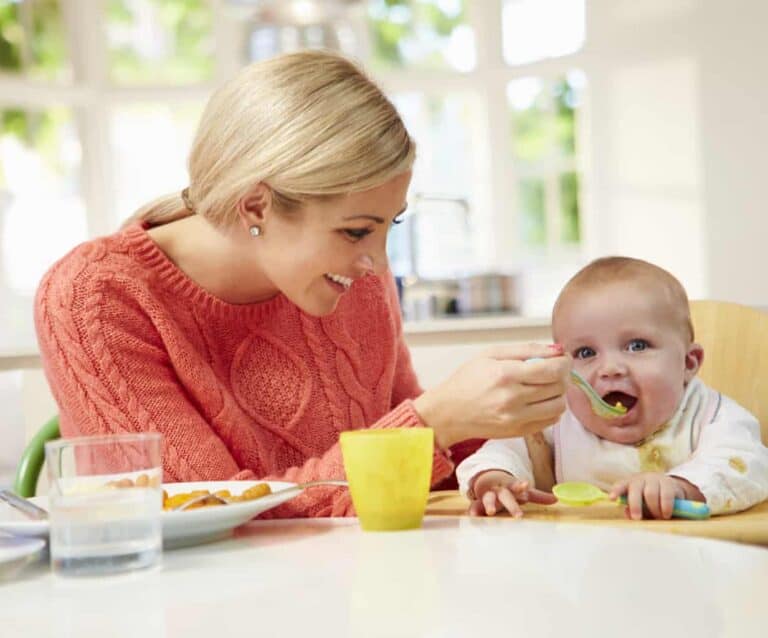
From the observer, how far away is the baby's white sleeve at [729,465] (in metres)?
1.21

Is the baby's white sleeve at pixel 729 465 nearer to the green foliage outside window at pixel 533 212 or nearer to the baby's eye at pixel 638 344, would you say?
the baby's eye at pixel 638 344

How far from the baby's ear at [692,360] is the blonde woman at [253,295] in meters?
0.36

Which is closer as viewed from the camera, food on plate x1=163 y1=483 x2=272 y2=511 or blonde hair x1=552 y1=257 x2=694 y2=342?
food on plate x1=163 y1=483 x2=272 y2=511

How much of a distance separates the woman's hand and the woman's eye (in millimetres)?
338

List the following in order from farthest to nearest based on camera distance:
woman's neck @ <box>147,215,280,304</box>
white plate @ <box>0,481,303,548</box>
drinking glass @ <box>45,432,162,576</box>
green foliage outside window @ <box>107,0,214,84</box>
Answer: green foliage outside window @ <box>107,0,214,84</box> → woman's neck @ <box>147,215,280,304</box> → white plate @ <box>0,481,303,548</box> → drinking glass @ <box>45,432,162,576</box>

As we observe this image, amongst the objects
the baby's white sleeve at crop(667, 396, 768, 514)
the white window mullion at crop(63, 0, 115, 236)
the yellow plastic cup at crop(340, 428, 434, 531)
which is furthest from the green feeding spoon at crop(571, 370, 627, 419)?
the white window mullion at crop(63, 0, 115, 236)

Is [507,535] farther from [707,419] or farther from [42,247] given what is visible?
[42,247]

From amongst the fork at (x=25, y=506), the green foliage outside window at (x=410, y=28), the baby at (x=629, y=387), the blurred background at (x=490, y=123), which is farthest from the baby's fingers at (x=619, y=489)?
the green foliage outside window at (x=410, y=28)

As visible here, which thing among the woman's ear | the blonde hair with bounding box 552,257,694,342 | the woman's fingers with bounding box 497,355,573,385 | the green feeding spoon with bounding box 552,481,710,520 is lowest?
the green feeding spoon with bounding box 552,481,710,520

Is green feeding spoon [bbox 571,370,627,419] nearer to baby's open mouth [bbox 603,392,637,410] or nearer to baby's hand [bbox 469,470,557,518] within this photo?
baby's open mouth [bbox 603,392,637,410]

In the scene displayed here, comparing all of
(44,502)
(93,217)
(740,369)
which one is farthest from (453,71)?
(44,502)

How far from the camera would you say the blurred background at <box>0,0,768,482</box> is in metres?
5.40

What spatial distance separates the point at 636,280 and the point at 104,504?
85cm

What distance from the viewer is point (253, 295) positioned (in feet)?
5.58
